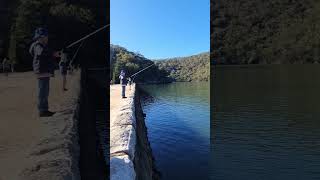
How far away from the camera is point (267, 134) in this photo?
55.8ft

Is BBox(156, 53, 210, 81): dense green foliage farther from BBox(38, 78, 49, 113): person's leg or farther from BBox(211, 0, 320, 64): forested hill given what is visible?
BBox(211, 0, 320, 64): forested hill

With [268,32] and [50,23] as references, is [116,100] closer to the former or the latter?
[50,23]

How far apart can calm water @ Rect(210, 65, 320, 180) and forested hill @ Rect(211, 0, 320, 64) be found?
21.5 metres

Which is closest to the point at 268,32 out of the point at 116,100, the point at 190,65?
the point at 116,100

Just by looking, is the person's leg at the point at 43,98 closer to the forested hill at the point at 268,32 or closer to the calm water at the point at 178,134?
the calm water at the point at 178,134

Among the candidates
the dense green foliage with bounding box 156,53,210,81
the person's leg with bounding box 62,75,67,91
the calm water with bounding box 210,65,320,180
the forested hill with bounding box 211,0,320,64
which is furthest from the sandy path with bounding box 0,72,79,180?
the forested hill with bounding box 211,0,320,64

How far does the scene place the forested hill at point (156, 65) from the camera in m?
7.51

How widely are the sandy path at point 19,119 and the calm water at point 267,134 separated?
24.8 ft

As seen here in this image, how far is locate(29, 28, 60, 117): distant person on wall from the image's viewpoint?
4.09m

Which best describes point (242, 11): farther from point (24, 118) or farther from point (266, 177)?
point (24, 118)

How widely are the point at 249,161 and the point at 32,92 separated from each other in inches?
384

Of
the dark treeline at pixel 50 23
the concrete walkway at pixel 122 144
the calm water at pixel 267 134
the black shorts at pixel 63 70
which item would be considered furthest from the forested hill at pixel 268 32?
the black shorts at pixel 63 70

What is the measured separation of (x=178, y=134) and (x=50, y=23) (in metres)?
12.6

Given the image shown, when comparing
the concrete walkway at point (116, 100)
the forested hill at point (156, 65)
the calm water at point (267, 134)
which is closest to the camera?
the forested hill at point (156, 65)
